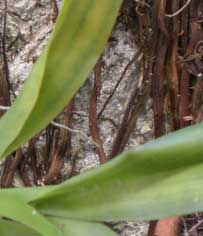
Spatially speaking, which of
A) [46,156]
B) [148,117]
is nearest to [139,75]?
[148,117]

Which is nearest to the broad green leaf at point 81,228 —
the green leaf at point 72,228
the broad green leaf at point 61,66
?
the green leaf at point 72,228

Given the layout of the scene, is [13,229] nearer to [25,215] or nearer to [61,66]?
[25,215]

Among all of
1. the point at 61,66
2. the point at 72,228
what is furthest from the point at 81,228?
the point at 61,66

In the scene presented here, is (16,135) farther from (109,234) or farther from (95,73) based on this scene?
(95,73)

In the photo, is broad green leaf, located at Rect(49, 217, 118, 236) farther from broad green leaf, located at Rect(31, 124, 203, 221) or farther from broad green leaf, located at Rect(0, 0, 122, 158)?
broad green leaf, located at Rect(0, 0, 122, 158)

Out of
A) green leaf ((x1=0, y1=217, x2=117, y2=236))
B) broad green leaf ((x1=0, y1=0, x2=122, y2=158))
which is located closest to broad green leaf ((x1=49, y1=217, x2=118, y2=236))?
green leaf ((x1=0, y1=217, x2=117, y2=236))
